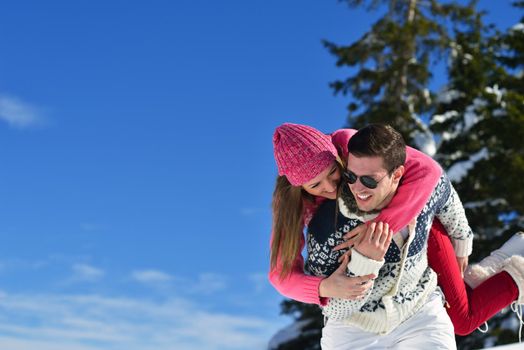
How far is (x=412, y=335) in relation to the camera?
9.31ft

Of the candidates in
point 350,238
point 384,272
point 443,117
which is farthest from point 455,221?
point 443,117

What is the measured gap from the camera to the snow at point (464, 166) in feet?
44.3

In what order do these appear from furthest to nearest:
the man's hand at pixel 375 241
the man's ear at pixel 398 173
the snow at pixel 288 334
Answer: the snow at pixel 288 334 < the man's ear at pixel 398 173 < the man's hand at pixel 375 241

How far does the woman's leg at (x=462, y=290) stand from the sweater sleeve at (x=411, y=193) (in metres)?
0.39

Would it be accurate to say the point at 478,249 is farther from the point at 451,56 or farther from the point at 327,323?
the point at 327,323

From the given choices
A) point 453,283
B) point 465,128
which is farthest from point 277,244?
point 465,128

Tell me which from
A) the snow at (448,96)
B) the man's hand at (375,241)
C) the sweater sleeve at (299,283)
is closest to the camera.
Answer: the man's hand at (375,241)

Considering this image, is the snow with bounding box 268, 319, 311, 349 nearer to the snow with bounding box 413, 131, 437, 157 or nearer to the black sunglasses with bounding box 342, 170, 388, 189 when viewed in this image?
the snow with bounding box 413, 131, 437, 157

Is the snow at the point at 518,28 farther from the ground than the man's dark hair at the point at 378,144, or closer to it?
farther from the ground

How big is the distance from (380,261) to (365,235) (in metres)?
0.12

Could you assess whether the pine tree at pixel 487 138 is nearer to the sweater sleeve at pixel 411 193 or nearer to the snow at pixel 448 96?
the snow at pixel 448 96

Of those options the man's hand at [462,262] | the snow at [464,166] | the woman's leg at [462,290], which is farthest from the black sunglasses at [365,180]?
the snow at [464,166]

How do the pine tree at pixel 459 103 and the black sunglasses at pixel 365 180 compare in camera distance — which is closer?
the black sunglasses at pixel 365 180

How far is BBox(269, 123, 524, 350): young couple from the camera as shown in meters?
2.65
